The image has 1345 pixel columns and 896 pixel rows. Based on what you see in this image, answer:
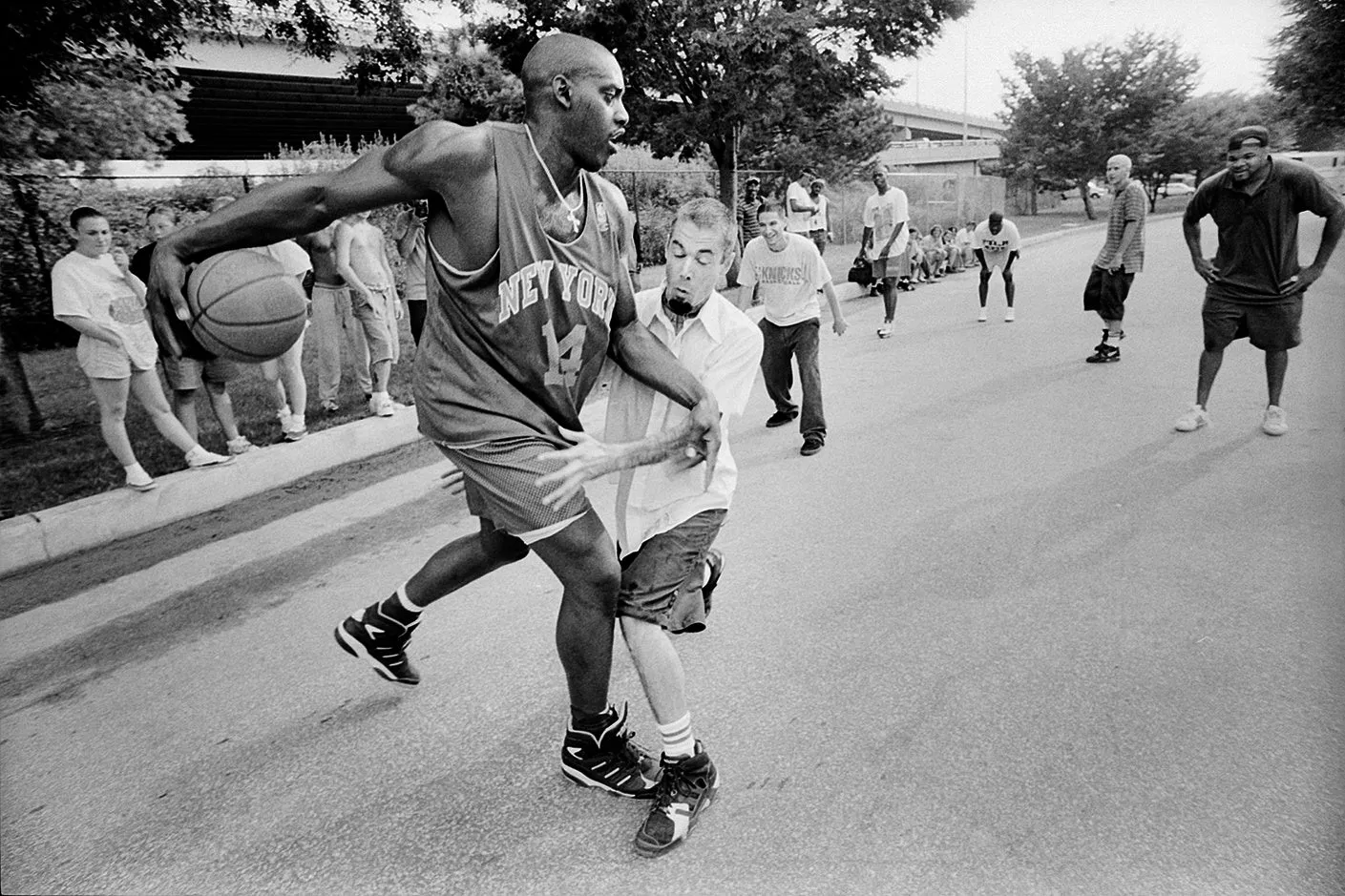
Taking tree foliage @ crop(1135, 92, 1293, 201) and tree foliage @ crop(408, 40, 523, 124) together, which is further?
tree foliage @ crop(1135, 92, 1293, 201)

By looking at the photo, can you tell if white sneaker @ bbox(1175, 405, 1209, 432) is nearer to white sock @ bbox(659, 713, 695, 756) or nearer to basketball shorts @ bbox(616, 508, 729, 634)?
basketball shorts @ bbox(616, 508, 729, 634)

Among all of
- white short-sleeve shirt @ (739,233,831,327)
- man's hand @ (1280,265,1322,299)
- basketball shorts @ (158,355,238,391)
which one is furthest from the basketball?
man's hand @ (1280,265,1322,299)

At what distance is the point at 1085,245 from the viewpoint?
2272 centimetres

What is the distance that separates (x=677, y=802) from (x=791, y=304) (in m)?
4.54

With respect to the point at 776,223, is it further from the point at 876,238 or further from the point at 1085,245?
the point at 1085,245

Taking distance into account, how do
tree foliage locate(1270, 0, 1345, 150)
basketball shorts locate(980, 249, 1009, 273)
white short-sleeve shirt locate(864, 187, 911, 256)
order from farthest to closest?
white short-sleeve shirt locate(864, 187, 911, 256), basketball shorts locate(980, 249, 1009, 273), tree foliage locate(1270, 0, 1345, 150)

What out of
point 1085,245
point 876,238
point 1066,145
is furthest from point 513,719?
point 1066,145

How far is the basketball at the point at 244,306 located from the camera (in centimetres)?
229

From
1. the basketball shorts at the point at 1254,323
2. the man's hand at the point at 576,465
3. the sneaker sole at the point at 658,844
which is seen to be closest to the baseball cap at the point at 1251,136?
the basketball shorts at the point at 1254,323

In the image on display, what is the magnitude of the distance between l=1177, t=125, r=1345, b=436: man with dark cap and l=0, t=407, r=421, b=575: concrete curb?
5875 millimetres

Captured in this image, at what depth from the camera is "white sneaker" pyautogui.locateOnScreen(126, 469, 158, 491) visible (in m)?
5.19

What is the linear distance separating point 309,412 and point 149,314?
17.4 ft

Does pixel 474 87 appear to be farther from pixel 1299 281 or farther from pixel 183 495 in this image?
pixel 1299 281

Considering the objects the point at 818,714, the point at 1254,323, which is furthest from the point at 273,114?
the point at 818,714
